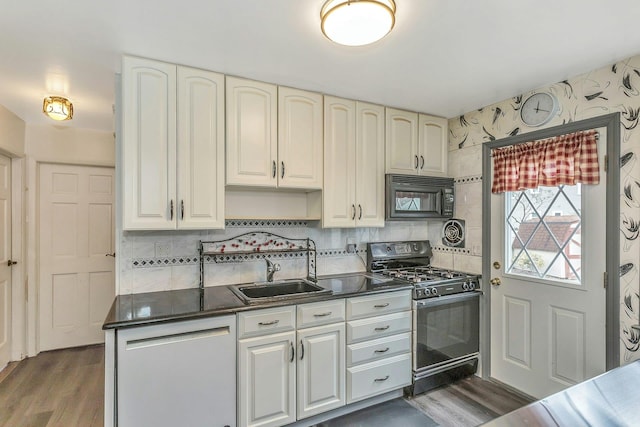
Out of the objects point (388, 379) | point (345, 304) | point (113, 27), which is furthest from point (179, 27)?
point (388, 379)

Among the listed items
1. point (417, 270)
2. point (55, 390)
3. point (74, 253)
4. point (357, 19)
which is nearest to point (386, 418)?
point (417, 270)

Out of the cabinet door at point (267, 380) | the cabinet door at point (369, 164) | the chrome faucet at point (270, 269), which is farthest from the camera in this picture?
the cabinet door at point (369, 164)

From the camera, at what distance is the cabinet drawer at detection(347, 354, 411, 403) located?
7.66 ft

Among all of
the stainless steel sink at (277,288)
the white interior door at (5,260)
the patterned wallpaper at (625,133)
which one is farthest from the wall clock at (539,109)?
the white interior door at (5,260)

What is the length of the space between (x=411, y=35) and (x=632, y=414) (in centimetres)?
174

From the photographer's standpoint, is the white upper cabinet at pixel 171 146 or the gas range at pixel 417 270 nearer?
the white upper cabinet at pixel 171 146

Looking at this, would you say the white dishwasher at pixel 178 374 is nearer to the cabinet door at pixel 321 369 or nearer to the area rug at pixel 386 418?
the cabinet door at pixel 321 369

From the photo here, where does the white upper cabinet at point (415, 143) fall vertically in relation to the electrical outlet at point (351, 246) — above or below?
above

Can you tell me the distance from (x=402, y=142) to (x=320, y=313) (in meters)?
1.65

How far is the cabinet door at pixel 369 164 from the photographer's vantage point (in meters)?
2.75

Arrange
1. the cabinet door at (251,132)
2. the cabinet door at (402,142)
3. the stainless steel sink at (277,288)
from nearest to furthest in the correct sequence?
1. the cabinet door at (251,132)
2. the stainless steel sink at (277,288)
3. the cabinet door at (402,142)

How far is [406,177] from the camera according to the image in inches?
114

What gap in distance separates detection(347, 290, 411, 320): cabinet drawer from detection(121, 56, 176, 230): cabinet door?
132 centimetres

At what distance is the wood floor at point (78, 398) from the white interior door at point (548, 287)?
33 centimetres
